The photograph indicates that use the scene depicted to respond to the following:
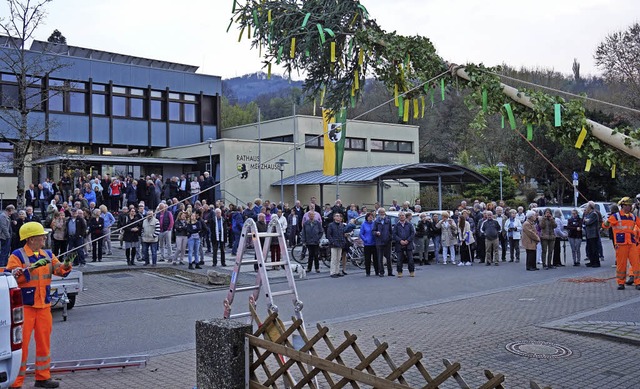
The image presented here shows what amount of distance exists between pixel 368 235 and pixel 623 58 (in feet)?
87.0

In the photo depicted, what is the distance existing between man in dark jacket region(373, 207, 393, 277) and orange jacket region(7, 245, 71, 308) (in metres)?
11.5

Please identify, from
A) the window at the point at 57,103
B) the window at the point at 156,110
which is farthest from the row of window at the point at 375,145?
the window at the point at 57,103

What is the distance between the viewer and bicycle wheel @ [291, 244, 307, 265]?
1964 centimetres

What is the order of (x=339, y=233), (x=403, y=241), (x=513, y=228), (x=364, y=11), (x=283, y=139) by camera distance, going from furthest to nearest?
1. (x=283, y=139)
2. (x=513, y=228)
3. (x=339, y=233)
4. (x=403, y=241)
5. (x=364, y=11)

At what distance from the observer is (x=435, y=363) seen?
737cm

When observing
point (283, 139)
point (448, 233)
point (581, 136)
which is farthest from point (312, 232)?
point (283, 139)

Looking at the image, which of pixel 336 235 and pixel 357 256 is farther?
pixel 357 256

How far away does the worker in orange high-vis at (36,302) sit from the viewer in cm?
662

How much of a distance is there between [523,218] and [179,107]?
2588 cm

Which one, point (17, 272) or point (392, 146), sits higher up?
point (392, 146)

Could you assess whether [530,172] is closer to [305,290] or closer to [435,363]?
[305,290]

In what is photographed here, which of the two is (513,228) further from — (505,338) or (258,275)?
(258,275)

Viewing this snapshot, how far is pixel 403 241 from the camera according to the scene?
17453mm

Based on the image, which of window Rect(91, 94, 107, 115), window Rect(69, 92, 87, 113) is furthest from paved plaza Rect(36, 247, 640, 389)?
window Rect(91, 94, 107, 115)
